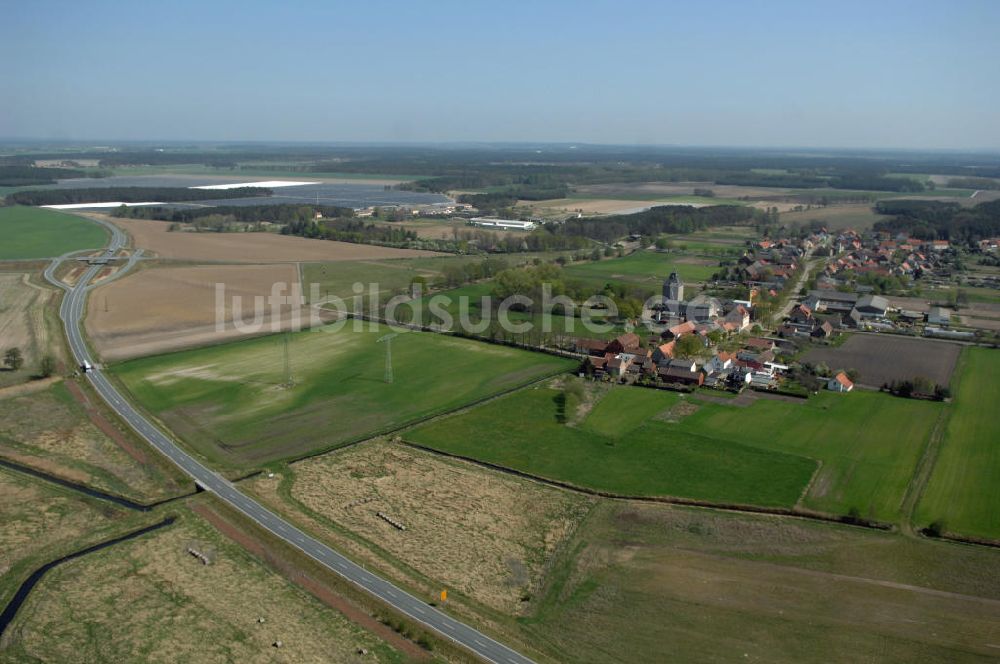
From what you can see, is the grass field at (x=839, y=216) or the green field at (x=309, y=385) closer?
the green field at (x=309, y=385)

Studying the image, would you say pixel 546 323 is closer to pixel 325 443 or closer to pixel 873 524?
pixel 325 443

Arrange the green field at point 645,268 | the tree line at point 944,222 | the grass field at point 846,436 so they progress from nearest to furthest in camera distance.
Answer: the grass field at point 846,436, the green field at point 645,268, the tree line at point 944,222

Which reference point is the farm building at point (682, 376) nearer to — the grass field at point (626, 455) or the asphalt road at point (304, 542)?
the grass field at point (626, 455)

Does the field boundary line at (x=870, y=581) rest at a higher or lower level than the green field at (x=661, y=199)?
lower

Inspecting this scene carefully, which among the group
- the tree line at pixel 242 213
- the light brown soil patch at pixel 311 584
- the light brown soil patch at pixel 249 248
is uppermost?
the tree line at pixel 242 213

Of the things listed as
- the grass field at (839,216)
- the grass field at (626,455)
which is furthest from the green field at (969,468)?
the grass field at (839,216)

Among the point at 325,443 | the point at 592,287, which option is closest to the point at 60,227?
the point at 592,287

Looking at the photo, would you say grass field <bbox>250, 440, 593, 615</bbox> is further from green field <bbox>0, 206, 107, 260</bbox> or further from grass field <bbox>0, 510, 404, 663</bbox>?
green field <bbox>0, 206, 107, 260</bbox>

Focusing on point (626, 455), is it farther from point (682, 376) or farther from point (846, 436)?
point (682, 376)
